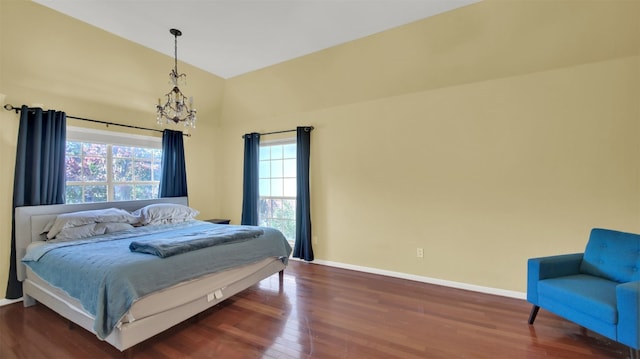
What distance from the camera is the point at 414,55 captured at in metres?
3.12

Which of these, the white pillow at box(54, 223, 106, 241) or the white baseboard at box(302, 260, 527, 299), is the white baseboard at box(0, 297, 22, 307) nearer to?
the white pillow at box(54, 223, 106, 241)

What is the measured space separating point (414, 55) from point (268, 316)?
10.5 ft

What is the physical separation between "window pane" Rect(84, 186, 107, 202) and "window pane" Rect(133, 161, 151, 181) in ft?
1.52

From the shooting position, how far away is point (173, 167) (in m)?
4.44

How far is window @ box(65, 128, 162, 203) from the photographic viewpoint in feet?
11.3

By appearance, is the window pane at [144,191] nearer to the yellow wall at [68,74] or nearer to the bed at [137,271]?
the bed at [137,271]

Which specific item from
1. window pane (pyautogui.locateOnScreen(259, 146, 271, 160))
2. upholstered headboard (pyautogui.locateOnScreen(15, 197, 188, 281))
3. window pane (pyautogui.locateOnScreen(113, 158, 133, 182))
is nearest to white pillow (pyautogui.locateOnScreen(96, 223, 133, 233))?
upholstered headboard (pyautogui.locateOnScreen(15, 197, 188, 281))

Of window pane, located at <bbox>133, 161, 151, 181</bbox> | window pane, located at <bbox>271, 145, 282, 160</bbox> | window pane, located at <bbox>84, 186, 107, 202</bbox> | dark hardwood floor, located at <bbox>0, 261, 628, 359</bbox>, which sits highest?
window pane, located at <bbox>271, 145, 282, 160</bbox>

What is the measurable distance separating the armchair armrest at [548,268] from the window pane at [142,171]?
16.5 feet

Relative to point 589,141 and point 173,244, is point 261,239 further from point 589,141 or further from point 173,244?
point 589,141

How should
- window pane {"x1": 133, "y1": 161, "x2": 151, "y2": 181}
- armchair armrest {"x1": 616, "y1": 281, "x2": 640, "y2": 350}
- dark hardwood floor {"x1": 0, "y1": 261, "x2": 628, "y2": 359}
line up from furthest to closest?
window pane {"x1": 133, "y1": 161, "x2": 151, "y2": 181} → dark hardwood floor {"x1": 0, "y1": 261, "x2": 628, "y2": 359} → armchair armrest {"x1": 616, "y1": 281, "x2": 640, "y2": 350}

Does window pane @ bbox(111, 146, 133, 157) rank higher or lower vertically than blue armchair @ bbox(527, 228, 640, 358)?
higher

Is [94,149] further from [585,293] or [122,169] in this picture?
[585,293]

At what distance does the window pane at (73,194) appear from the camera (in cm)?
340
